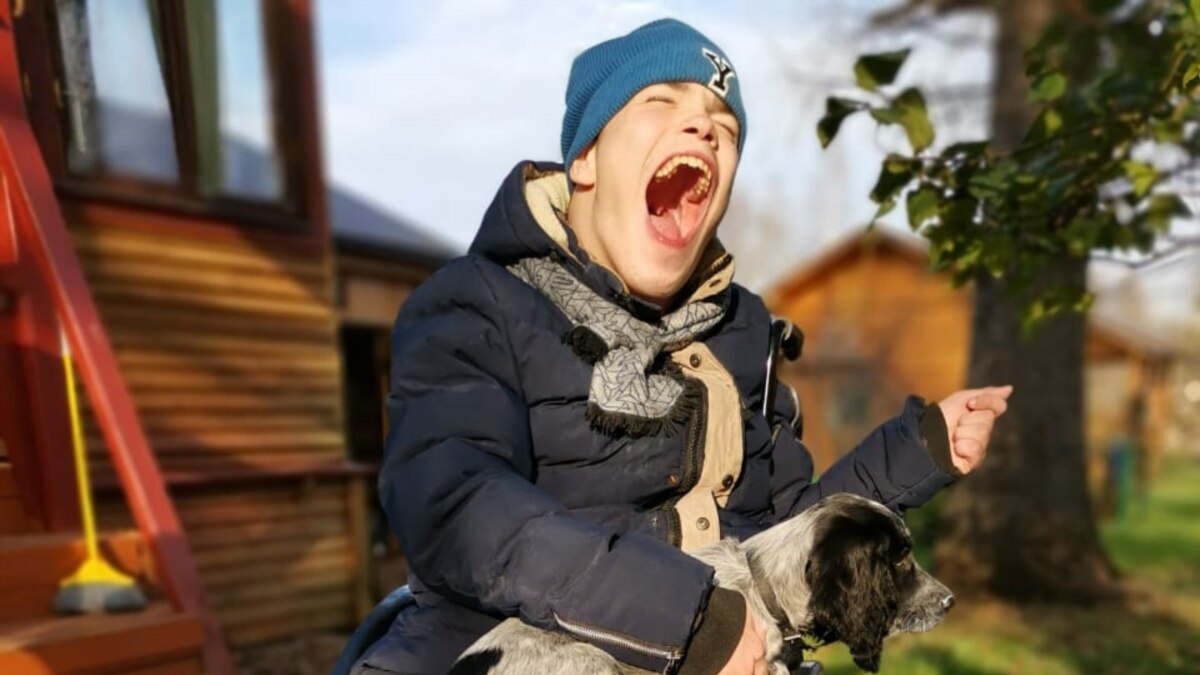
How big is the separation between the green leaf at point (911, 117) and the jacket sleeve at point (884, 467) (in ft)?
3.88

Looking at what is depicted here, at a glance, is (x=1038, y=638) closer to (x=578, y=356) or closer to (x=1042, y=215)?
(x=1042, y=215)

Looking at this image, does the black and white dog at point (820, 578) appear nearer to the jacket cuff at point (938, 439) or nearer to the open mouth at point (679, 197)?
the jacket cuff at point (938, 439)

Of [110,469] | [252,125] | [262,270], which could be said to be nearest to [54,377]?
[110,469]

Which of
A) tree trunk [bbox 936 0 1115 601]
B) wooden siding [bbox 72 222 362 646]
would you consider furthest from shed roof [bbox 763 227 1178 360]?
wooden siding [bbox 72 222 362 646]

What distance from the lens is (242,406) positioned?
29.1 feet

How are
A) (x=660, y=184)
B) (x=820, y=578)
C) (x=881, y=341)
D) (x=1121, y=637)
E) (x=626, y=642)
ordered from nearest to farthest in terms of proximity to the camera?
(x=626, y=642), (x=820, y=578), (x=660, y=184), (x=1121, y=637), (x=881, y=341)

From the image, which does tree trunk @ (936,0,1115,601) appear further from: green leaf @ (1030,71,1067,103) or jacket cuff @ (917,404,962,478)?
jacket cuff @ (917,404,962,478)

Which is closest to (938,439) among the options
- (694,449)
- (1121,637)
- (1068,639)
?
(694,449)

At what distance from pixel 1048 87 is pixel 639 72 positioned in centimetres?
179

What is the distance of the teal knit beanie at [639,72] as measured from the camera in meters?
2.54

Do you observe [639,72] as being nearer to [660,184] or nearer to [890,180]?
[660,184]

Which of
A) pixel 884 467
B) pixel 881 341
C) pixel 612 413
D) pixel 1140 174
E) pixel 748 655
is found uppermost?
pixel 1140 174

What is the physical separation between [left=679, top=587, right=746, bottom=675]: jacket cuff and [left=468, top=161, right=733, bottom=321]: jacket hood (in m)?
0.73

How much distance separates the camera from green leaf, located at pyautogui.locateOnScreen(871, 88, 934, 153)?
3.67 metres
